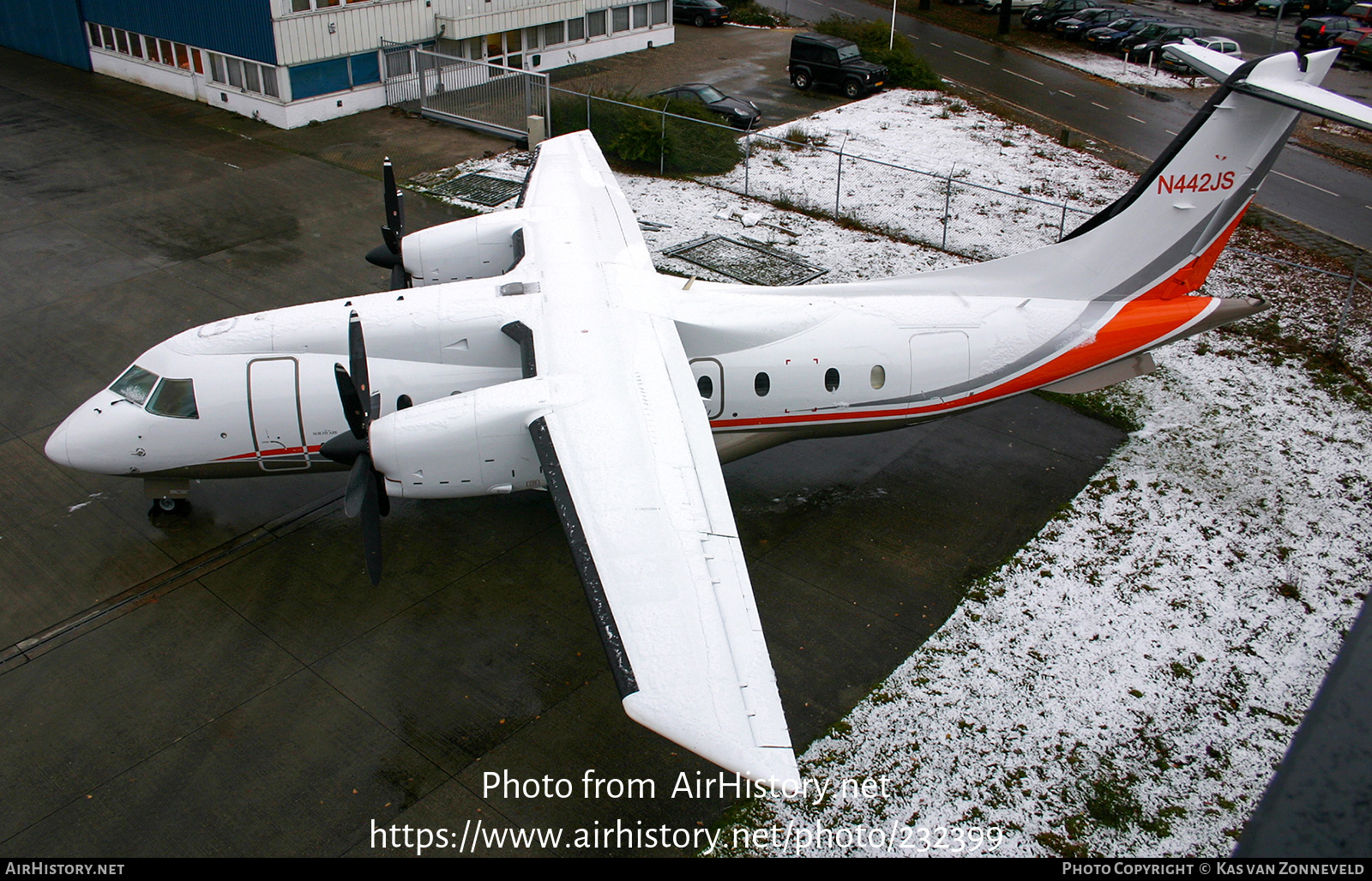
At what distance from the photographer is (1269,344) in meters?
22.6

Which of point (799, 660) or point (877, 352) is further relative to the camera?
point (877, 352)

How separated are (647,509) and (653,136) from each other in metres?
22.9

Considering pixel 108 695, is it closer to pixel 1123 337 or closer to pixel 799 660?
pixel 799 660

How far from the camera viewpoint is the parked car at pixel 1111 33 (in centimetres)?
4938

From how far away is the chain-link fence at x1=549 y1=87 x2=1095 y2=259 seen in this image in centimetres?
2816

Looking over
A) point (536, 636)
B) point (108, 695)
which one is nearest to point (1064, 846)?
point (536, 636)

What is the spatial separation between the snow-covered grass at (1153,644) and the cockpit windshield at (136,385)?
38.1 ft

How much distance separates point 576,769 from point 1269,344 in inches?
782

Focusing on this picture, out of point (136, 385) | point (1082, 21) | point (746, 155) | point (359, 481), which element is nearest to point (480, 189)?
point (746, 155)

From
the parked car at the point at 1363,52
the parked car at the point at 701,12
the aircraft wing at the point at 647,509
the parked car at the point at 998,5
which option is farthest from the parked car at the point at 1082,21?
the aircraft wing at the point at 647,509

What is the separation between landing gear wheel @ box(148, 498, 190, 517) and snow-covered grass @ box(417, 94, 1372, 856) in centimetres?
1139

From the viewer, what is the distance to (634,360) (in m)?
14.2

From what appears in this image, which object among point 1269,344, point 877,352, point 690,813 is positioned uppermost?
point 877,352

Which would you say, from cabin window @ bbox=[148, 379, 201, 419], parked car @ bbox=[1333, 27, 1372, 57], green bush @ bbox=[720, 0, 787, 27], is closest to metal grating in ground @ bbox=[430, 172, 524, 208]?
cabin window @ bbox=[148, 379, 201, 419]
